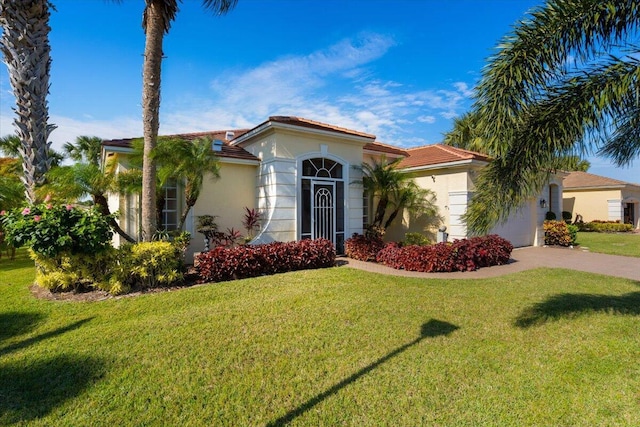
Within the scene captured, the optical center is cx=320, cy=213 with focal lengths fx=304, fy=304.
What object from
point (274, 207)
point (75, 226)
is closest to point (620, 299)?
point (274, 207)

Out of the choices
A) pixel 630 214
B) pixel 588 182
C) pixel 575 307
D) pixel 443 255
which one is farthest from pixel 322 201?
pixel 630 214

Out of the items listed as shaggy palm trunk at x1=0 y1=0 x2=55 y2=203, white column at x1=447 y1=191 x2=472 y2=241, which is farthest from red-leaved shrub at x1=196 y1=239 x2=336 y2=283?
white column at x1=447 y1=191 x2=472 y2=241

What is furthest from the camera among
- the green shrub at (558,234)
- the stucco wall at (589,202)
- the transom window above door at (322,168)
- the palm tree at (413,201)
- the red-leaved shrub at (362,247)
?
the stucco wall at (589,202)

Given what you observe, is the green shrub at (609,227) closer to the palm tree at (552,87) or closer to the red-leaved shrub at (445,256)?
the red-leaved shrub at (445,256)

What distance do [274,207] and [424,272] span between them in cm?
596

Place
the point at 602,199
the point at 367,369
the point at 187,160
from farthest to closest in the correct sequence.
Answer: the point at 602,199, the point at 187,160, the point at 367,369

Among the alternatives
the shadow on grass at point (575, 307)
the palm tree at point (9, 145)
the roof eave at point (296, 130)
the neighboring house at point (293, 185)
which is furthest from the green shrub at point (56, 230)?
the palm tree at point (9, 145)

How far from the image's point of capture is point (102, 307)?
6.71 metres

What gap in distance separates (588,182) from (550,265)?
1090 inches

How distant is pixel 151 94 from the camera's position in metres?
9.04

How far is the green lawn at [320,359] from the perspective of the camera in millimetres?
3568

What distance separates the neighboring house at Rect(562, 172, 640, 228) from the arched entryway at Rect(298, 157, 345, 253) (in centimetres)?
3108

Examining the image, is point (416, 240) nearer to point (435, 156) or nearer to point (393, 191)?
point (393, 191)

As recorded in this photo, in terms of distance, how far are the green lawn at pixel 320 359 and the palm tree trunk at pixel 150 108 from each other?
8.97 ft
